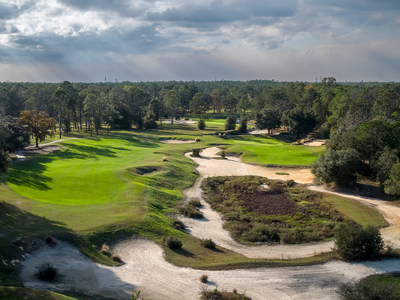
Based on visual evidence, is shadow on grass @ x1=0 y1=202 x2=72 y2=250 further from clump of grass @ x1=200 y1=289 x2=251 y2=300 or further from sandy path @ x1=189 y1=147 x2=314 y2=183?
sandy path @ x1=189 y1=147 x2=314 y2=183

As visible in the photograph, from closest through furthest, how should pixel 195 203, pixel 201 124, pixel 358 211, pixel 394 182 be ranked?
1. pixel 358 211
2. pixel 195 203
3. pixel 394 182
4. pixel 201 124

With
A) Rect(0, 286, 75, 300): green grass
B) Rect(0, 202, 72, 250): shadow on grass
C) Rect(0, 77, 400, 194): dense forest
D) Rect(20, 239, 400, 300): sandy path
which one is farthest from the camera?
Rect(0, 77, 400, 194): dense forest

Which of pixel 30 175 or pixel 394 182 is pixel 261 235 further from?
pixel 30 175

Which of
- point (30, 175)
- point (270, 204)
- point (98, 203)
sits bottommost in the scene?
point (270, 204)

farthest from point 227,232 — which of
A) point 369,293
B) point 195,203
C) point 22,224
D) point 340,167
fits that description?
point 340,167

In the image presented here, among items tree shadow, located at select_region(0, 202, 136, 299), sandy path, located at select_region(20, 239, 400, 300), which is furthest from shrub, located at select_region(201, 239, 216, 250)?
tree shadow, located at select_region(0, 202, 136, 299)

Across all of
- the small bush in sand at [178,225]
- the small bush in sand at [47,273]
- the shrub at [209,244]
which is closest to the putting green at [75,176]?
the small bush in sand at [178,225]

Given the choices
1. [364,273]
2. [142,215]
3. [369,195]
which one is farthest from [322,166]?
[142,215]

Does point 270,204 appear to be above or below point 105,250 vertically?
below
